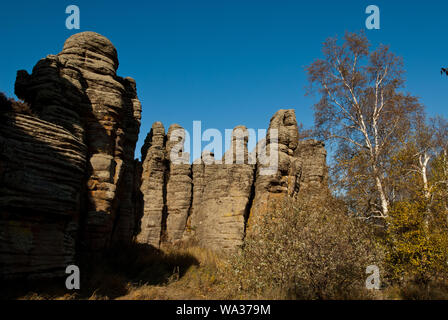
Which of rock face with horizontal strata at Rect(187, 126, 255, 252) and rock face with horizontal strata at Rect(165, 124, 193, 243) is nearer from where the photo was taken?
rock face with horizontal strata at Rect(187, 126, 255, 252)

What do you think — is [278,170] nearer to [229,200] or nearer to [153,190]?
[229,200]

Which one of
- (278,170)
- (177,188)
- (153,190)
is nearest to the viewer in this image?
(278,170)

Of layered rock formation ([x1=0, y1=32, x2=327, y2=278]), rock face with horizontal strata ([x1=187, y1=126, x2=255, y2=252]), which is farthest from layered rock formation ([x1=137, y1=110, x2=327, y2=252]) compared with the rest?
layered rock formation ([x1=0, y1=32, x2=327, y2=278])

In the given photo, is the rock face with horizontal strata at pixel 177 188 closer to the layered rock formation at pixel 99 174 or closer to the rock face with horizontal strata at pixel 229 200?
the layered rock formation at pixel 99 174

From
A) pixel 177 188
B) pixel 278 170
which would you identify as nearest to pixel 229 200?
pixel 278 170

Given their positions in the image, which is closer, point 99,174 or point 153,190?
point 99,174

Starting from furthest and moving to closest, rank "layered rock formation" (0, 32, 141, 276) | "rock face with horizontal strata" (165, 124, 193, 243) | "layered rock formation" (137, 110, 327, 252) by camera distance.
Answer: "rock face with horizontal strata" (165, 124, 193, 243), "layered rock formation" (137, 110, 327, 252), "layered rock formation" (0, 32, 141, 276)

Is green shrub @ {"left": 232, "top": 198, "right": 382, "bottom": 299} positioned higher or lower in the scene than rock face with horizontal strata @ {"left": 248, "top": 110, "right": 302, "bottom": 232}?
lower

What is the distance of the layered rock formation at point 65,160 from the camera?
348 inches

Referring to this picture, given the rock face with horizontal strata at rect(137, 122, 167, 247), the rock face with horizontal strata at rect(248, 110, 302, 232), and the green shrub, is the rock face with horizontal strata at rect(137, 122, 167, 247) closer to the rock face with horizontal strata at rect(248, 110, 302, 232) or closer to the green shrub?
the rock face with horizontal strata at rect(248, 110, 302, 232)

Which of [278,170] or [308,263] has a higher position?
[278,170]

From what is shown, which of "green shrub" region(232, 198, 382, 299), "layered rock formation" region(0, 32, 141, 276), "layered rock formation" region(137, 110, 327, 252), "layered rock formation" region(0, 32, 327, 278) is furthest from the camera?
"layered rock formation" region(137, 110, 327, 252)

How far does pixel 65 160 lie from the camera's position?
10.4 meters

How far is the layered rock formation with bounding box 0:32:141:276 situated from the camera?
883cm
